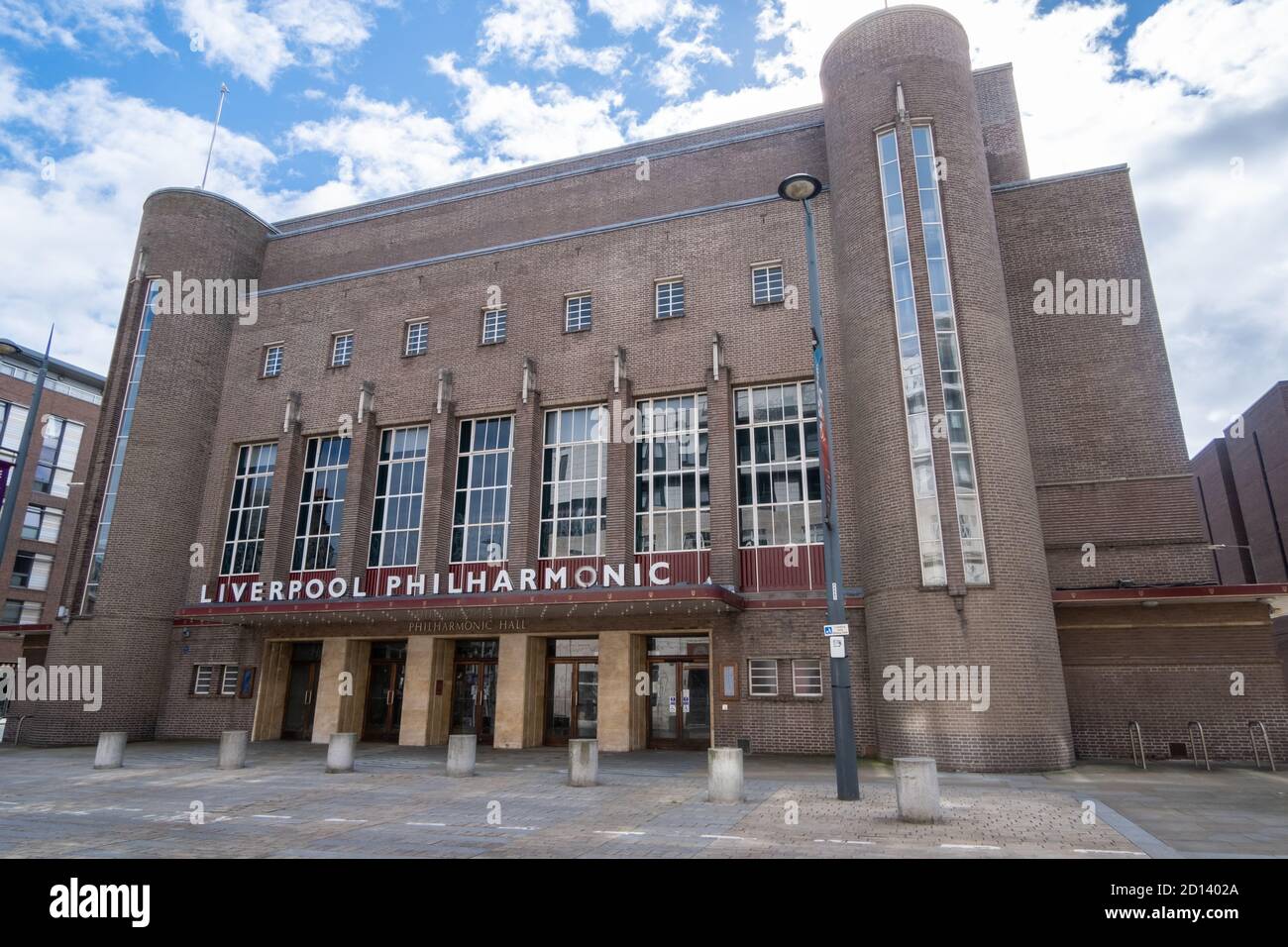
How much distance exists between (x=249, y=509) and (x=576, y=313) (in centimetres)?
1364

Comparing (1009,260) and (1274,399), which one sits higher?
(1274,399)

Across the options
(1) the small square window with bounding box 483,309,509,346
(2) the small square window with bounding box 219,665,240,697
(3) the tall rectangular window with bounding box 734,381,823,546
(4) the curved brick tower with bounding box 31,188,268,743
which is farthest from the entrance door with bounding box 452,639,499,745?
(4) the curved brick tower with bounding box 31,188,268,743

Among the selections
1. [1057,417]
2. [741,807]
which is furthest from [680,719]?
[1057,417]

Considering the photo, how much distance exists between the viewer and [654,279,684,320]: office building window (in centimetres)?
2392

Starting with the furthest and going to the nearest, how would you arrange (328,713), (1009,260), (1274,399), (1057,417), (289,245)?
(1274,399), (289,245), (328,713), (1009,260), (1057,417)

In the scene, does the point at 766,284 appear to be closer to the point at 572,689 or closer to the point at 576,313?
the point at 576,313

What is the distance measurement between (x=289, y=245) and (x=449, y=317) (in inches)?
389

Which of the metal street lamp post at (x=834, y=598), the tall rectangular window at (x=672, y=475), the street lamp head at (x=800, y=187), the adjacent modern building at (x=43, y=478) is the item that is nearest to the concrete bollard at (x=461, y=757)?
the metal street lamp post at (x=834, y=598)

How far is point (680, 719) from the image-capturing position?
21.1 metres

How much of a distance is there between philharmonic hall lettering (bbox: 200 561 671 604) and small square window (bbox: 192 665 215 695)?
2.33 metres

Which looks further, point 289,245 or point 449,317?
point 289,245

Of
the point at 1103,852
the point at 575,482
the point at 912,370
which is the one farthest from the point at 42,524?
the point at 1103,852

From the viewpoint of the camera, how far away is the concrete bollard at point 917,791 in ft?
34.0

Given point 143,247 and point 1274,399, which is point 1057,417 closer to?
point 1274,399
